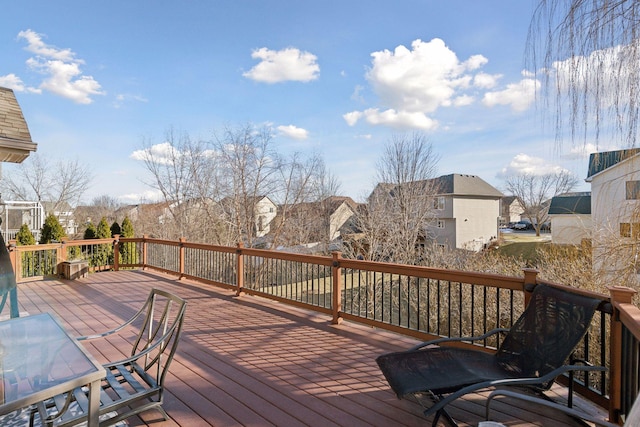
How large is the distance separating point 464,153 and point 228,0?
11.8m

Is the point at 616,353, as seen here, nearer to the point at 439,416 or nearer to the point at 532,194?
the point at 439,416

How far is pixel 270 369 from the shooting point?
10.5 ft

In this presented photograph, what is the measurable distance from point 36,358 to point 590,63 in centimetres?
384

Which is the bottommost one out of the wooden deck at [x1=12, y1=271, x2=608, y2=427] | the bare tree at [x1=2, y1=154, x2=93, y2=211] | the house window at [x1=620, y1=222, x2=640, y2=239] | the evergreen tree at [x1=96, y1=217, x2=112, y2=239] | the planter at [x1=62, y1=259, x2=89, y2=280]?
the wooden deck at [x1=12, y1=271, x2=608, y2=427]

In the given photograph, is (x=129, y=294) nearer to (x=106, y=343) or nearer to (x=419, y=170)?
(x=106, y=343)

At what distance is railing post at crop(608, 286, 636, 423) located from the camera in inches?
85.0

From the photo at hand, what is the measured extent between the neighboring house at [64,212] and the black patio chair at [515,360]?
22.7 meters

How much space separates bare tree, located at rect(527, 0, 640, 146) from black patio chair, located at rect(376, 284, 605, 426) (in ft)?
3.79

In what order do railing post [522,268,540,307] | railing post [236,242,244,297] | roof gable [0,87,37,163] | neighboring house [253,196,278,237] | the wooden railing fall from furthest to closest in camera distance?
neighboring house [253,196,278,237]
railing post [236,242,244,297]
roof gable [0,87,37,163]
railing post [522,268,540,307]
the wooden railing

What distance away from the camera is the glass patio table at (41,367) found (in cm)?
166

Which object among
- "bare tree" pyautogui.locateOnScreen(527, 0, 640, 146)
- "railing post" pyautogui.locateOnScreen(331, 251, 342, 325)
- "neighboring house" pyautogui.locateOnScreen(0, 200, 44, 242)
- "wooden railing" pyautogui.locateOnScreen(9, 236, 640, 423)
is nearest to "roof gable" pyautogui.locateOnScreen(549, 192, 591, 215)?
"wooden railing" pyautogui.locateOnScreen(9, 236, 640, 423)

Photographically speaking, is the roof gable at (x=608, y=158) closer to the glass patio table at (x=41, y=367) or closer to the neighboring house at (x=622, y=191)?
the neighboring house at (x=622, y=191)

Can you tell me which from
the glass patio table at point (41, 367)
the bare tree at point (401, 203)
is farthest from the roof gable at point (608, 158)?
the bare tree at point (401, 203)

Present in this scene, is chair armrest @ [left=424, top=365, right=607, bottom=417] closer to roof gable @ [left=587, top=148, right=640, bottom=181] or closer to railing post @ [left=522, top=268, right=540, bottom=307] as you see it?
railing post @ [left=522, top=268, right=540, bottom=307]
